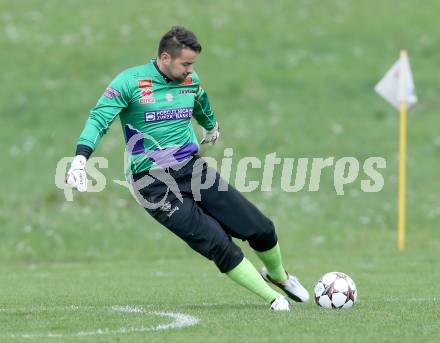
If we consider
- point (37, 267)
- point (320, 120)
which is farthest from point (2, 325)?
point (320, 120)

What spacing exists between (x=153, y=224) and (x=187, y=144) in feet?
35.7

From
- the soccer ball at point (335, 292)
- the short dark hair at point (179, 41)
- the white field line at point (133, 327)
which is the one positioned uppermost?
A: the short dark hair at point (179, 41)

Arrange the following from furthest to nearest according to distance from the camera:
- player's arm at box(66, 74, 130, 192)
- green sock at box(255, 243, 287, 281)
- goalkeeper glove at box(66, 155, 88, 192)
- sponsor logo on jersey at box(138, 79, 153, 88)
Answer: green sock at box(255, 243, 287, 281)
sponsor logo on jersey at box(138, 79, 153, 88)
player's arm at box(66, 74, 130, 192)
goalkeeper glove at box(66, 155, 88, 192)

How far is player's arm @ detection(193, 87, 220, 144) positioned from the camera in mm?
10484

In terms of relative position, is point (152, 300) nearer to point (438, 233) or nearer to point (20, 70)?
point (438, 233)

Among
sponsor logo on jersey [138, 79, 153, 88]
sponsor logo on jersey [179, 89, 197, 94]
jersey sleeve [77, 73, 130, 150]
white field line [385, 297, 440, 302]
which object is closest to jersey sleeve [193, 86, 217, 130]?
sponsor logo on jersey [179, 89, 197, 94]

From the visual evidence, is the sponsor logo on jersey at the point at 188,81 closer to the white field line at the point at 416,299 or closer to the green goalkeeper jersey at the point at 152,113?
the green goalkeeper jersey at the point at 152,113

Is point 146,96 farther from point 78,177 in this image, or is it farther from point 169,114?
point 78,177

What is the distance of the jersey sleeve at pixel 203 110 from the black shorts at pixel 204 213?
0.66 m

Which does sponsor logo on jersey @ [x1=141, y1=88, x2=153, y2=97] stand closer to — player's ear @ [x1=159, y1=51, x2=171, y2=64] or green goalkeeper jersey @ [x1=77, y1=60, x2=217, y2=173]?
green goalkeeper jersey @ [x1=77, y1=60, x2=217, y2=173]

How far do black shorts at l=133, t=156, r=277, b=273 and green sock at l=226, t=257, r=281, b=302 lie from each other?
66 millimetres

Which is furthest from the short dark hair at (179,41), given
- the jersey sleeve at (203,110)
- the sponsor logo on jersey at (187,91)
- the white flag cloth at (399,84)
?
the white flag cloth at (399,84)

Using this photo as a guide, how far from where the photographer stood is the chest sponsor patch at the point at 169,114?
987cm

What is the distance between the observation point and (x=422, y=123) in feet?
89.6
